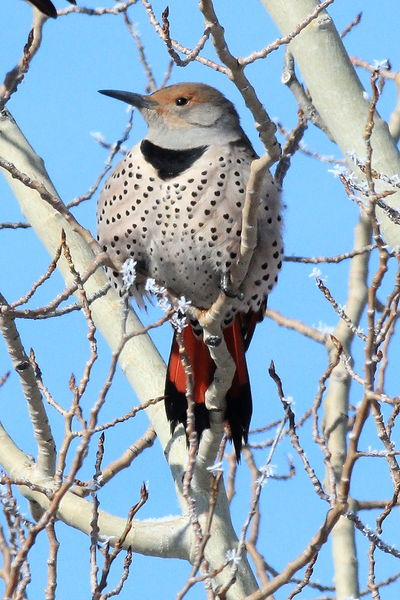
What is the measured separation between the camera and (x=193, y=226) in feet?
16.6

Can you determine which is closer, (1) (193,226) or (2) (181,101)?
(1) (193,226)

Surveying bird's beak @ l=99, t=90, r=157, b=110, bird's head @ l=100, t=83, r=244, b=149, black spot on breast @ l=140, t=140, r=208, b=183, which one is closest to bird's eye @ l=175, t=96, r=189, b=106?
bird's head @ l=100, t=83, r=244, b=149

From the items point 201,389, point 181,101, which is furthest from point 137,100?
point 201,389

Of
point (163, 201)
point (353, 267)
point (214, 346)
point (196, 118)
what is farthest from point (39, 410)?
point (353, 267)

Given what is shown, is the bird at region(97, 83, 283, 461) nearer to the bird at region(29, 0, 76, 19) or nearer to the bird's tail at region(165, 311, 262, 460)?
the bird's tail at region(165, 311, 262, 460)

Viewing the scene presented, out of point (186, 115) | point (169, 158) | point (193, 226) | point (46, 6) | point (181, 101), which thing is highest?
point (181, 101)

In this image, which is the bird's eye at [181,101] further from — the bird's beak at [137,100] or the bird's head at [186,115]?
the bird's beak at [137,100]

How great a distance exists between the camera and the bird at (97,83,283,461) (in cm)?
507

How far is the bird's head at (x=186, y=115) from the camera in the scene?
5.39m

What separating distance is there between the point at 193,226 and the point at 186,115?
2.51 ft

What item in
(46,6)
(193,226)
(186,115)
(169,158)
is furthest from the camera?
(186,115)

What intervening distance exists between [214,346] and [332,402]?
164cm

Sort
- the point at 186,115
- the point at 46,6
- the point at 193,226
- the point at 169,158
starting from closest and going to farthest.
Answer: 1. the point at 46,6
2. the point at 193,226
3. the point at 169,158
4. the point at 186,115

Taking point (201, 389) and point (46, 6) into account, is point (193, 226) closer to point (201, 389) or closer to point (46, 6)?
point (201, 389)
